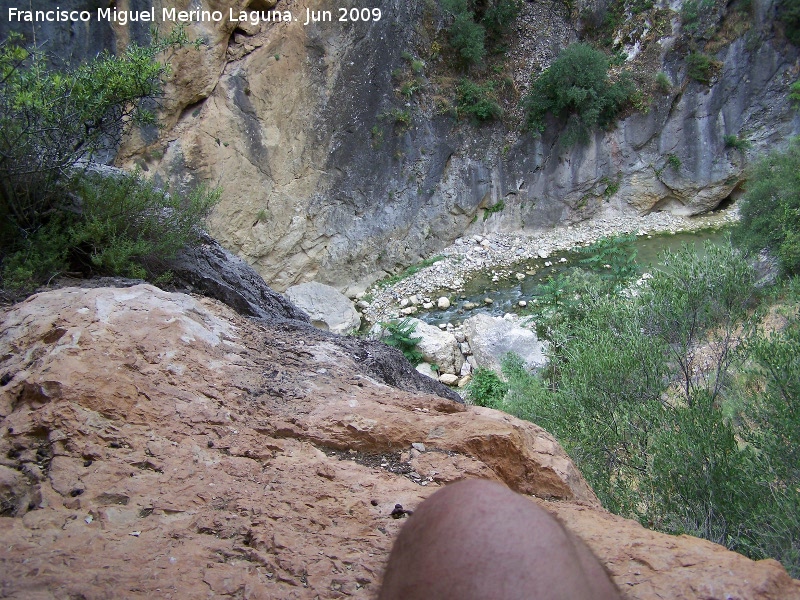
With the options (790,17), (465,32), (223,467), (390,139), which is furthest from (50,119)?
(790,17)

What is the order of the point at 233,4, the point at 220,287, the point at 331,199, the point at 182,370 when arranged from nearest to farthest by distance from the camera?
the point at 182,370 < the point at 220,287 < the point at 233,4 < the point at 331,199

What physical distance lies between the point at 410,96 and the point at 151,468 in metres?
17.7

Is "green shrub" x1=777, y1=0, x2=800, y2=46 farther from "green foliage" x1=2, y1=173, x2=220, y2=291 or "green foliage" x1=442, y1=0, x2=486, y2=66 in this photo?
"green foliage" x1=2, y1=173, x2=220, y2=291

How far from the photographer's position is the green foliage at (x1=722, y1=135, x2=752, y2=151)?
1995 cm

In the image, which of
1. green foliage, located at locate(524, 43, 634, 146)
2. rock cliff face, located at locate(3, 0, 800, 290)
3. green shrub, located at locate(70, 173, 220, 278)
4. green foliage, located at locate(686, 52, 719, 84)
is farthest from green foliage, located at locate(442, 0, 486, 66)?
green shrub, located at locate(70, 173, 220, 278)

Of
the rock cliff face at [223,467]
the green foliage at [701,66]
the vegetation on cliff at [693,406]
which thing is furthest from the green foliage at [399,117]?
the rock cliff face at [223,467]

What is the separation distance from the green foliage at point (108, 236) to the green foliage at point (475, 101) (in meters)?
15.4

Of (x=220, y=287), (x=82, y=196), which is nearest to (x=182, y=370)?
(x=220, y=287)

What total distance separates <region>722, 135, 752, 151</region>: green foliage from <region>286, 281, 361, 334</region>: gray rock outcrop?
15017mm

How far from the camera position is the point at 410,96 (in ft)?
61.4

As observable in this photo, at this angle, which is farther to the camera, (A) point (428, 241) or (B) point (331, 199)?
(A) point (428, 241)

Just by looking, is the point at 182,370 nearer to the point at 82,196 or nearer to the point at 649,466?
the point at 82,196

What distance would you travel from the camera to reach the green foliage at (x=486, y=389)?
468 inches

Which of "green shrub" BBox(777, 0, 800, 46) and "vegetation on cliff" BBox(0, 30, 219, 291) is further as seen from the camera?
"green shrub" BBox(777, 0, 800, 46)
